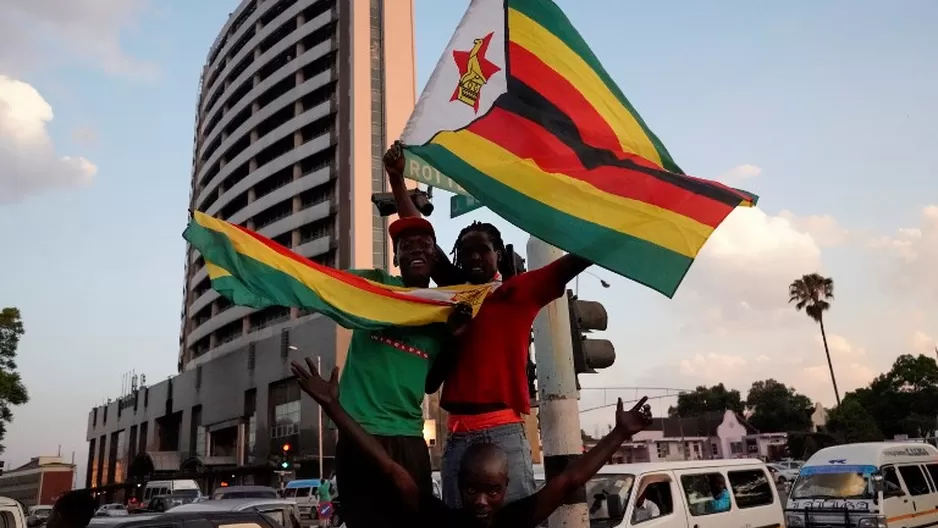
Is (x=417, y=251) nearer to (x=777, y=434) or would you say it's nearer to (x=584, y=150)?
(x=584, y=150)

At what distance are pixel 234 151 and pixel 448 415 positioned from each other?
56605 millimetres

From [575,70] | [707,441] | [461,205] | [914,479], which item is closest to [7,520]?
[461,205]

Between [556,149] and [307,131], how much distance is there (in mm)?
47185

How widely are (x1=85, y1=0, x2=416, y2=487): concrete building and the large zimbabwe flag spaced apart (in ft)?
117

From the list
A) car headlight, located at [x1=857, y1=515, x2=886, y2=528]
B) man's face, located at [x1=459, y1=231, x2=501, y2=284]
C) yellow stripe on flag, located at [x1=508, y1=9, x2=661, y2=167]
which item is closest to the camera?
man's face, located at [x1=459, y1=231, x2=501, y2=284]

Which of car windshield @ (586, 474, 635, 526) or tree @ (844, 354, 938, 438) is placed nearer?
car windshield @ (586, 474, 635, 526)

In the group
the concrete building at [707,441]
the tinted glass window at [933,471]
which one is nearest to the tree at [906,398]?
the concrete building at [707,441]

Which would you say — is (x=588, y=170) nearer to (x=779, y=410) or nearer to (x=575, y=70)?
(x=575, y=70)

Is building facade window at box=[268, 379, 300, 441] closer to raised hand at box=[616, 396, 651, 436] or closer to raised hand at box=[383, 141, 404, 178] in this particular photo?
raised hand at box=[383, 141, 404, 178]

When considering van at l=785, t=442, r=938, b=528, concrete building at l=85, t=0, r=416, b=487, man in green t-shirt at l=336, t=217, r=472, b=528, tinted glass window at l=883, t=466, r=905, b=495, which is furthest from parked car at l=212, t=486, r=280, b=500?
concrete building at l=85, t=0, r=416, b=487

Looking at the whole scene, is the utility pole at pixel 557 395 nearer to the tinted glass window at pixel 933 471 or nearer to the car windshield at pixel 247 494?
the tinted glass window at pixel 933 471

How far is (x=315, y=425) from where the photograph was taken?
38.8 m

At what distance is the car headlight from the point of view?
38.0 ft

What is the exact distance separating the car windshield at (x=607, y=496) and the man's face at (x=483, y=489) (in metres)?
5.60
